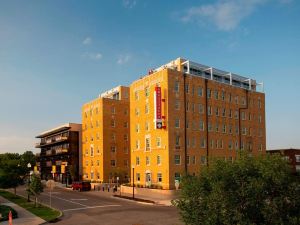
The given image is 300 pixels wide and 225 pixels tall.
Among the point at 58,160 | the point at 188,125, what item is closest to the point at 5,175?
the point at 188,125

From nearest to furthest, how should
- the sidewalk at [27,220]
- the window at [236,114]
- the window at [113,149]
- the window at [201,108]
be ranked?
the sidewalk at [27,220], the window at [201,108], the window at [236,114], the window at [113,149]

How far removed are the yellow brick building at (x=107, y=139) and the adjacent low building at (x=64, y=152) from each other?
33.2ft

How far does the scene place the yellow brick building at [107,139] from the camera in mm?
82963

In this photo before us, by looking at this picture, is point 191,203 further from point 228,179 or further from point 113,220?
point 113,220

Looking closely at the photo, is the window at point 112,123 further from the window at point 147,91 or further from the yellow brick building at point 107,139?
the window at point 147,91

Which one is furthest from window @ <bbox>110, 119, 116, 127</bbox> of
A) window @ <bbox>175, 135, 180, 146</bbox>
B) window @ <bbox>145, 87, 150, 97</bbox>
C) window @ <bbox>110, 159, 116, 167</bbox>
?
window @ <bbox>175, 135, 180, 146</bbox>

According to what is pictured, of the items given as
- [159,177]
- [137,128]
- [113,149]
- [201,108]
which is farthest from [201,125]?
[113,149]

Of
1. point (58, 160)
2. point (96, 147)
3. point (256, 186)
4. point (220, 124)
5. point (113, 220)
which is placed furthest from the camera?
point (58, 160)

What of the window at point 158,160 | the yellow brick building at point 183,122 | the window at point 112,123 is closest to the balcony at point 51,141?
the window at point 112,123

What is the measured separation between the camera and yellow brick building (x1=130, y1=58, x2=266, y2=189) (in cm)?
5978

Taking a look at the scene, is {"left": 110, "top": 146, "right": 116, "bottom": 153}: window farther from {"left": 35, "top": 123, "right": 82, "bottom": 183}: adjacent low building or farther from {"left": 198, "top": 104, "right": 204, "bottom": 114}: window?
{"left": 198, "top": 104, "right": 204, "bottom": 114}: window

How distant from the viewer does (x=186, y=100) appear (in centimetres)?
6303

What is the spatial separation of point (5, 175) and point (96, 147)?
26.7 metres

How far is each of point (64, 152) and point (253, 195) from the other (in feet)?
313
